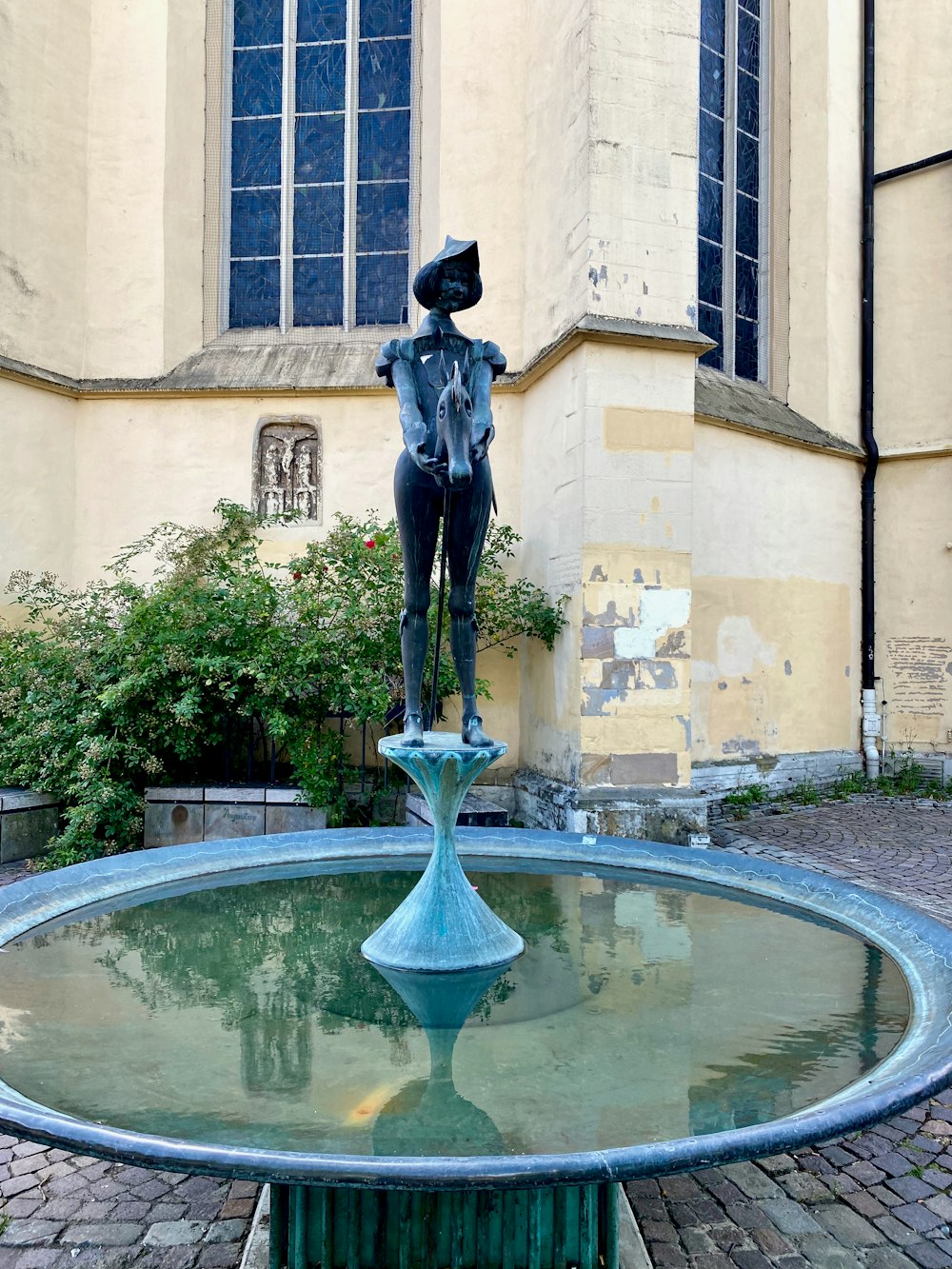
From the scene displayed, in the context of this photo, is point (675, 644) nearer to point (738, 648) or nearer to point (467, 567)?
point (738, 648)

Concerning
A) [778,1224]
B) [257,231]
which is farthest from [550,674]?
[257,231]

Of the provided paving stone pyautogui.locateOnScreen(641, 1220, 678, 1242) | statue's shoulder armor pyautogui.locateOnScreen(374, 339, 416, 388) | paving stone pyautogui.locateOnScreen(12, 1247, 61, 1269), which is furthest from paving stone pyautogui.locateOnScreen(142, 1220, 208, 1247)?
statue's shoulder armor pyautogui.locateOnScreen(374, 339, 416, 388)

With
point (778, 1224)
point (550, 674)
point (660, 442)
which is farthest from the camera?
point (550, 674)

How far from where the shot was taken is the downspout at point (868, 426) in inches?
413

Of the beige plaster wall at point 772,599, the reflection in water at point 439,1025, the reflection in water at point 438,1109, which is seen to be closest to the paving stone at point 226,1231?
the reflection in water at point 439,1025

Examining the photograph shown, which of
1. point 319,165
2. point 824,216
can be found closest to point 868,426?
point 824,216

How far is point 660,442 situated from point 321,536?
346 cm

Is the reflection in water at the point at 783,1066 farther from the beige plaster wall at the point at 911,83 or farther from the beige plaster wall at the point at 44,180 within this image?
the beige plaster wall at the point at 911,83

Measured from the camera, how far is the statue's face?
3111 mm

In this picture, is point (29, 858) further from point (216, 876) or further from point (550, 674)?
point (550, 674)

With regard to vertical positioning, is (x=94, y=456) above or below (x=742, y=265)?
below

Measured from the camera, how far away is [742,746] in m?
9.39

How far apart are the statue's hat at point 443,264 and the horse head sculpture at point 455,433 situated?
385 millimetres

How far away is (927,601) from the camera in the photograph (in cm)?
1050
